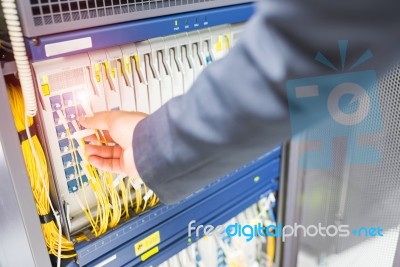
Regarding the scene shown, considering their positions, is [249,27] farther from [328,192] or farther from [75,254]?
[328,192]

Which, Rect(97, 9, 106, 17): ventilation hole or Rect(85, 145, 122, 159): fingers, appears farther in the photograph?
Rect(85, 145, 122, 159): fingers

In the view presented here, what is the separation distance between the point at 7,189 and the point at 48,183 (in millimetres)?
92

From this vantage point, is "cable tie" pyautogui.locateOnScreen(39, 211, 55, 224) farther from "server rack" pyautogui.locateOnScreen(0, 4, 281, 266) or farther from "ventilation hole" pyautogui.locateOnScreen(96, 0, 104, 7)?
"ventilation hole" pyautogui.locateOnScreen(96, 0, 104, 7)

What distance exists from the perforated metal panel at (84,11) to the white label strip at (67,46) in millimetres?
24

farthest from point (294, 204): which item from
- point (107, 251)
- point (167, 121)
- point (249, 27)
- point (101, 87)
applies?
point (249, 27)

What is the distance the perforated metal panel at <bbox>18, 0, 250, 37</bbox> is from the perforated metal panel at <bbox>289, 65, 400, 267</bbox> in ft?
1.74

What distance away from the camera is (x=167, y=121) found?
608 millimetres

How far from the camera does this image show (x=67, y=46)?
76 centimetres

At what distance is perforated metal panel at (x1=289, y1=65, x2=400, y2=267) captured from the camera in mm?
988

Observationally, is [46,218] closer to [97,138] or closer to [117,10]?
[97,138]

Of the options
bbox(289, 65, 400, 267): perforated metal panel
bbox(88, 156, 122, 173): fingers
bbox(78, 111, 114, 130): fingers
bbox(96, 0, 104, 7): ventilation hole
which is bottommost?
Answer: bbox(289, 65, 400, 267): perforated metal panel

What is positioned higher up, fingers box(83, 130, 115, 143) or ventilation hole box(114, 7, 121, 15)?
ventilation hole box(114, 7, 121, 15)

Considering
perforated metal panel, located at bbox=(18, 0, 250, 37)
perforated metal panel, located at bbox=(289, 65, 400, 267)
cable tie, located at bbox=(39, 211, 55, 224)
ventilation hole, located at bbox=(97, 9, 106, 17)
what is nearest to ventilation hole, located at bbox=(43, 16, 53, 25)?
perforated metal panel, located at bbox=(18, 0, 250, 37)

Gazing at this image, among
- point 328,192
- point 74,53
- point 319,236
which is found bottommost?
point 319,236
